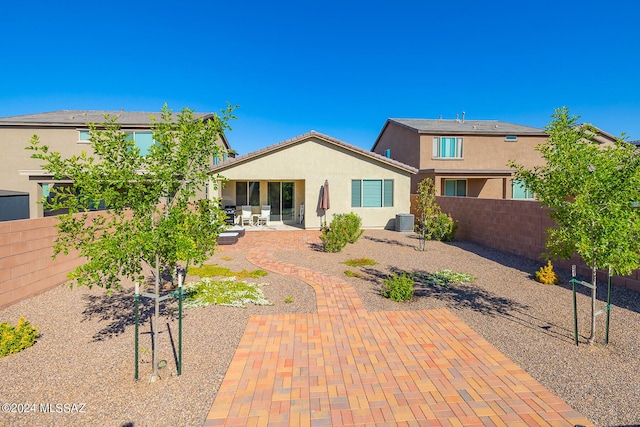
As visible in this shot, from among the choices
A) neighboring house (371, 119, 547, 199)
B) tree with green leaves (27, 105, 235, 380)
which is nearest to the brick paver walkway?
tree with green leaves (27, 105, 235, 380)

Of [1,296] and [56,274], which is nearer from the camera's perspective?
[1,296]

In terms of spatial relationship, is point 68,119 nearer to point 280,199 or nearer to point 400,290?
point 280,199

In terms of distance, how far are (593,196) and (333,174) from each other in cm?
1366

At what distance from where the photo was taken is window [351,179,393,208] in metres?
18.2

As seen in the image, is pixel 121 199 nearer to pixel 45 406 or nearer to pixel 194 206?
pixel 194 206

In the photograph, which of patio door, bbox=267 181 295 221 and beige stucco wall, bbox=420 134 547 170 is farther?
beige stucco wall, bbox=420 134 547 170

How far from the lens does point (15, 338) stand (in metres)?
4.78

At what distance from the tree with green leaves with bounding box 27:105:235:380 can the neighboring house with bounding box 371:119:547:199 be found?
20540 mm

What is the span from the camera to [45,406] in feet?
11.8

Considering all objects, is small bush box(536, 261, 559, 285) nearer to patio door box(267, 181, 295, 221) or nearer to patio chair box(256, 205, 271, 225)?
patio chair box(256, 205, 271, 225)

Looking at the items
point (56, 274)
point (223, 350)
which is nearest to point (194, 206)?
point (223, 350)

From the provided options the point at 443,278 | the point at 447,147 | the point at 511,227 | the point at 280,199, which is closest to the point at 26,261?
the point at 443,278

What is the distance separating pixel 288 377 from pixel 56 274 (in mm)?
7009

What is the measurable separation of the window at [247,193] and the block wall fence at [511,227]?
11.1 m
